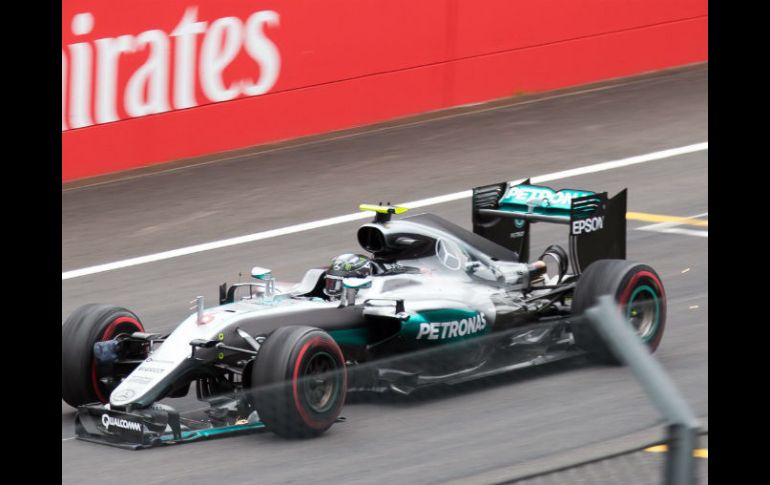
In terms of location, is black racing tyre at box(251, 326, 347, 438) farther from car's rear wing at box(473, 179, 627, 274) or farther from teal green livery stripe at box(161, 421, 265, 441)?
car's rear wing at box(473, 179, 627, 274)

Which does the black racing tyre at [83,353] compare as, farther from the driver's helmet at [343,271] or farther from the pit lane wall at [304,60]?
the pit lane wall at [304,60]

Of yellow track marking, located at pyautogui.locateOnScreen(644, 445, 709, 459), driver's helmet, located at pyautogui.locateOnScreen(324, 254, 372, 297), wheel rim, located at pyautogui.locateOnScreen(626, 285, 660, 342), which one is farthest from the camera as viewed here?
driver's helmet, located at pyautogui.locateOnScreen(324, 254, 372, 297)

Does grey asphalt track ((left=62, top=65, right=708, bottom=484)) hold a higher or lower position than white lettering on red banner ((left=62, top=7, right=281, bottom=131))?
lower

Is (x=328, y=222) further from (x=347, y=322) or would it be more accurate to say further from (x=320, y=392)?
(x=320, y=392)

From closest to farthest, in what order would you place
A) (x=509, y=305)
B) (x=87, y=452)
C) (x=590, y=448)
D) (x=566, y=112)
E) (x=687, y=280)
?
(x=590, y=448) < (x=87, y=452) < (x=509, y=305) < (x=687, y=280) < (x=566, y=112)

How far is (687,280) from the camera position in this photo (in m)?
12.1

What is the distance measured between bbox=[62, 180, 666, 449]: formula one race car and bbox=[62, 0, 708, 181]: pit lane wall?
6.23m

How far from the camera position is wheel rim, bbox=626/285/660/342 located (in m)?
7.17

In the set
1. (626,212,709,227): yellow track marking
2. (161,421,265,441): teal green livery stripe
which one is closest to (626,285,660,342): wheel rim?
(161,421,265,441): teal green livery stripe

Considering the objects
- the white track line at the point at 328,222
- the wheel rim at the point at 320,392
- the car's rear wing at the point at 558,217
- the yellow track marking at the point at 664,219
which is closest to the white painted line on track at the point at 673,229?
the yellow track marking at the point at 664,219
